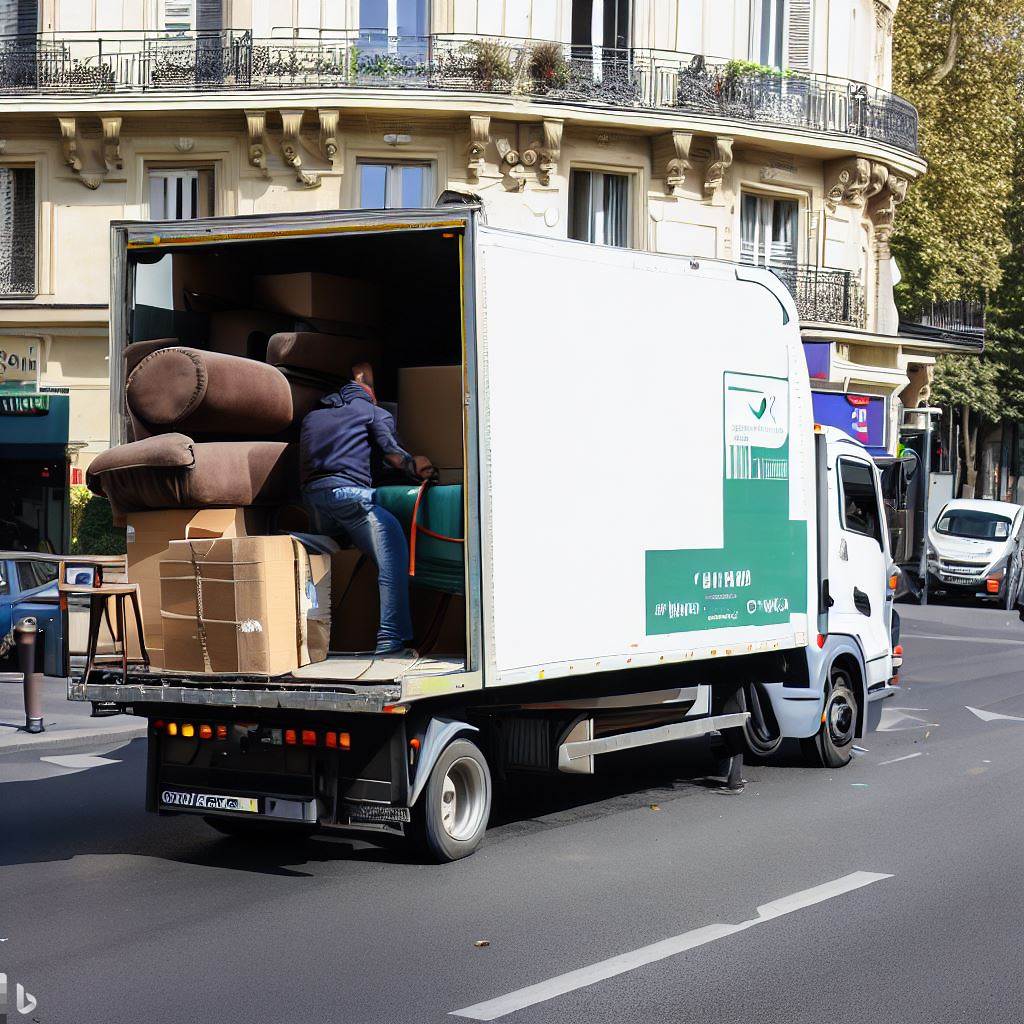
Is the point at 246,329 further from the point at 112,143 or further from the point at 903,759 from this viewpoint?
the point at 112,143

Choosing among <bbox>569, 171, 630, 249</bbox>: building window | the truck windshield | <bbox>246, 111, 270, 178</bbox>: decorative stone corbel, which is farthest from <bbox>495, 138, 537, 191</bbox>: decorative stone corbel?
the truck windshield

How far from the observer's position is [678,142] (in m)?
25.1

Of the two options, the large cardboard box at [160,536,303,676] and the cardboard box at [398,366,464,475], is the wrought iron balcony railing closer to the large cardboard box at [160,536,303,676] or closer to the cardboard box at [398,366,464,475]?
the cardboard box at [398,366,464,475]

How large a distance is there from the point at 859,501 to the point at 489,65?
557 inches

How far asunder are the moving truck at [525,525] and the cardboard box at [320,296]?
0.06ft

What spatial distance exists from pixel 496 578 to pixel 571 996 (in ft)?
8.00

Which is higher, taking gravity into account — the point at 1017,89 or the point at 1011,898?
the point at 1017,89

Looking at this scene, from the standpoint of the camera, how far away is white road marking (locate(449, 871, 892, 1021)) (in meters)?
5.63

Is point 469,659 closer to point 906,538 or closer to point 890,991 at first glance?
point 890,991

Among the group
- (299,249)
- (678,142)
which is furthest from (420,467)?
(678,142)

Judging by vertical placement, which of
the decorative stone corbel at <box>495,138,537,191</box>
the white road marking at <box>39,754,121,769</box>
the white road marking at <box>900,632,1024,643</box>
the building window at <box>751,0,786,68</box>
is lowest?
the white road marking at <box>900,632,1024,643</box>

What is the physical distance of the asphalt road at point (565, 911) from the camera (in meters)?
5.75

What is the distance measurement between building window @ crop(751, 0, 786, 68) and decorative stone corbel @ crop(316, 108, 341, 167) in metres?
7.35

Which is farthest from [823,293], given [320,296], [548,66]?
[320,296]
